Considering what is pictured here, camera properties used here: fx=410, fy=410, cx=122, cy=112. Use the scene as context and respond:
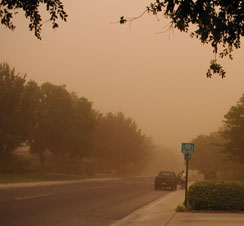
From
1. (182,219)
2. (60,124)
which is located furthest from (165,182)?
(182,219)

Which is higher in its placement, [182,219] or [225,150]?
[225,150]

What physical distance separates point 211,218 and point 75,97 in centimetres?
5244

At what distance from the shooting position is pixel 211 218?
13680mm

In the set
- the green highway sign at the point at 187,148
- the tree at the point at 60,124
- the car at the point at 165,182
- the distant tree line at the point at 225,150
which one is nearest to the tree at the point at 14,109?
the tree at the point at 60,124

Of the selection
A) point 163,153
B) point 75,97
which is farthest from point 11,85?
point 163,153

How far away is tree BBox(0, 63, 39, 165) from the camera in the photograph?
43406mm

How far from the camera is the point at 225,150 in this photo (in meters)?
34.8

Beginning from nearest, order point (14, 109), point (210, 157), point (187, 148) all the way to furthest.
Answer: point (187, 148)
point (14, 109)
point (210, 157)

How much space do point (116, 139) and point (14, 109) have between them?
117 feet

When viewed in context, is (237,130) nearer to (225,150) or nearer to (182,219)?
(225,150)

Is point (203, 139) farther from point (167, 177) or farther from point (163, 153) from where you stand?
point (163, 153)

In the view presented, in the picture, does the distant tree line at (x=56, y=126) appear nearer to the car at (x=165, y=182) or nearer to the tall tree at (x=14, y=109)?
the tall tree at (x=14, y=109)

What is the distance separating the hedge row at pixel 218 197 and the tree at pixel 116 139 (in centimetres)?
5966

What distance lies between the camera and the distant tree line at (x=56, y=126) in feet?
145
